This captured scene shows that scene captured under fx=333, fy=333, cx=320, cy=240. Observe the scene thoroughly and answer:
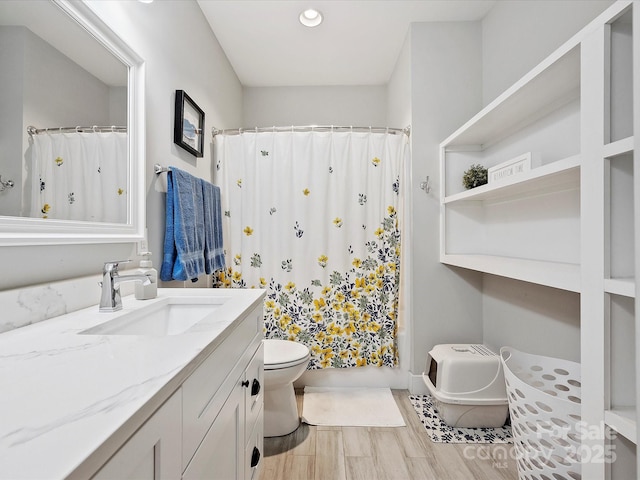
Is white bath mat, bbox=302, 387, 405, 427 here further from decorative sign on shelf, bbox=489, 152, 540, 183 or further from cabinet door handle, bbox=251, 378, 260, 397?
decorative sign on shelf, bbox=489, 152, 540, 183

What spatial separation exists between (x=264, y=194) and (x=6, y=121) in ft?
5.13

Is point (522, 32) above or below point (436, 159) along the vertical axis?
above

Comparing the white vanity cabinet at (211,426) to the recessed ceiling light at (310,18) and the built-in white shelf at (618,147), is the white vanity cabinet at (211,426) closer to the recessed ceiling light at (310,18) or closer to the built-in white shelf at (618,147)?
the built-in white shelf at (618,147)

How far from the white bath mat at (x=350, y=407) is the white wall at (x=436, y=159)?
1.12 ft

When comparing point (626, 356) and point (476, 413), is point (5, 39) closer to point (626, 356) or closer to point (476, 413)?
point (626, 356)

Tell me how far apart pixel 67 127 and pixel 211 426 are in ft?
3.02

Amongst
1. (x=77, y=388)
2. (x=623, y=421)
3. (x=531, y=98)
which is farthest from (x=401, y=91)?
(x=77, y=388)

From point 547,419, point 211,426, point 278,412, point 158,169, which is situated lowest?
point 278,412

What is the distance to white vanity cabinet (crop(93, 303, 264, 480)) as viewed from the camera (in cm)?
47

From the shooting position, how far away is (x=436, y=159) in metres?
2.32

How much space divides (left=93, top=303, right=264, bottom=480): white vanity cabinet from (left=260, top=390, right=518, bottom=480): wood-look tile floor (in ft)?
1.26

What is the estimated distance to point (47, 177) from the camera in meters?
0.91

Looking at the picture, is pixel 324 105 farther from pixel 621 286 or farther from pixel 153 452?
pixel 153 452

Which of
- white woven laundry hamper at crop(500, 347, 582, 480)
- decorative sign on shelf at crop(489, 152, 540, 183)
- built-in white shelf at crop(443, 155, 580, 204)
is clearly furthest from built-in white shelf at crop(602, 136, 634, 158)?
white woven laundry hamper at crop(500, 347, 582, 480)
